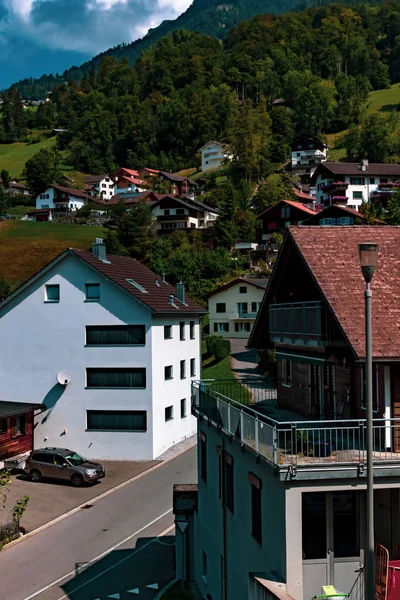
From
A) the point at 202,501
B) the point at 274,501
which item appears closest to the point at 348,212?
the point at 202,501

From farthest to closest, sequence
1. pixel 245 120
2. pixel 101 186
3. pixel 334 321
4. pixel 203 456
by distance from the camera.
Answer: pixel 101 186
pixel 245 120
pixel 203 456
pixel 334 321

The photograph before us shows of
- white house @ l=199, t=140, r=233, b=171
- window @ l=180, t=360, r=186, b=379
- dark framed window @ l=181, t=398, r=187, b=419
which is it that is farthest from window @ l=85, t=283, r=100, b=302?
white house @ l=199, t=140, r=233, b=171

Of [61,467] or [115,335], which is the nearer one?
[61,467]

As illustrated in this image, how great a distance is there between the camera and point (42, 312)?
128ft

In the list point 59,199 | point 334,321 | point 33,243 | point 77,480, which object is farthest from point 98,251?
point 59,199

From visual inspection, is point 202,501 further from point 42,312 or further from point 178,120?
point 178,120

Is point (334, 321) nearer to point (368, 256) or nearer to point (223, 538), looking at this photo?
point (368, 256)

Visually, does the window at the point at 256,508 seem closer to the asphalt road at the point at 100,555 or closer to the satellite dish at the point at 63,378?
the asphalt road at the point at 100,555

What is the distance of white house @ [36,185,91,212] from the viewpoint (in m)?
135

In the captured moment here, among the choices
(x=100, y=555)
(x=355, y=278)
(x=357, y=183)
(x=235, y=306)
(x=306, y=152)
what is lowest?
(x=100, y=555)

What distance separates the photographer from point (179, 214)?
105562 millimetres

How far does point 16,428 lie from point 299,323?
23653mm

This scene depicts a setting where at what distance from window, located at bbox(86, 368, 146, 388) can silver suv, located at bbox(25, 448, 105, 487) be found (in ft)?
16.2

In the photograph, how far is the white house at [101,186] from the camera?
150 m
